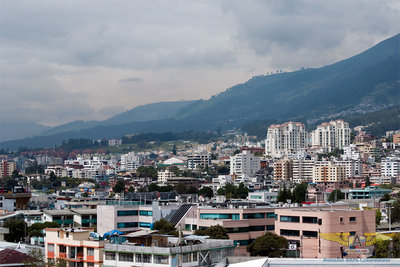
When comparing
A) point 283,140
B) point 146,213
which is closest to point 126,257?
point 146,213

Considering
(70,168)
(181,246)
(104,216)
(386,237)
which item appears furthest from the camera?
(70,168)

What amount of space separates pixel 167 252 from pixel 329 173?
103321mm

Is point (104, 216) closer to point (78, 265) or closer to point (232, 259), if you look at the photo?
point (78, 265)

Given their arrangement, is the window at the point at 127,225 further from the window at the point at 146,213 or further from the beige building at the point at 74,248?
the beige building at the point at 74,248

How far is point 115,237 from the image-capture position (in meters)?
24.9

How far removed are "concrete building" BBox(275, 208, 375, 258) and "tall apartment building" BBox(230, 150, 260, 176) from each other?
109223 millimetres

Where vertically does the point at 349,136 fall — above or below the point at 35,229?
above

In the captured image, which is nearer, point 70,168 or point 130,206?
point 130,206

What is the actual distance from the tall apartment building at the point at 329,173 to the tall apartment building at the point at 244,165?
22512 mm

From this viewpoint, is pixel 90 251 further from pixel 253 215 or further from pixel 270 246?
pixel 253 215

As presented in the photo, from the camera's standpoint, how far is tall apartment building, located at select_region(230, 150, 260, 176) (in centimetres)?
14500

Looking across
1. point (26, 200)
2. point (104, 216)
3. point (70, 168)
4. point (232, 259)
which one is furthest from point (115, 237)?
point (70, 168)

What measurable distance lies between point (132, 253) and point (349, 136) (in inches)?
6824

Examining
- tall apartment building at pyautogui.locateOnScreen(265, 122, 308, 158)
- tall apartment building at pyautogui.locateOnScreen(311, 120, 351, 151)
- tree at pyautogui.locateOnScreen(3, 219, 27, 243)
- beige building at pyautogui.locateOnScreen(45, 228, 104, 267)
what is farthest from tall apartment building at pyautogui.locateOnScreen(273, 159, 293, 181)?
beige building at pyautogui.locateOnScreen(45, 228, 104, 267)
